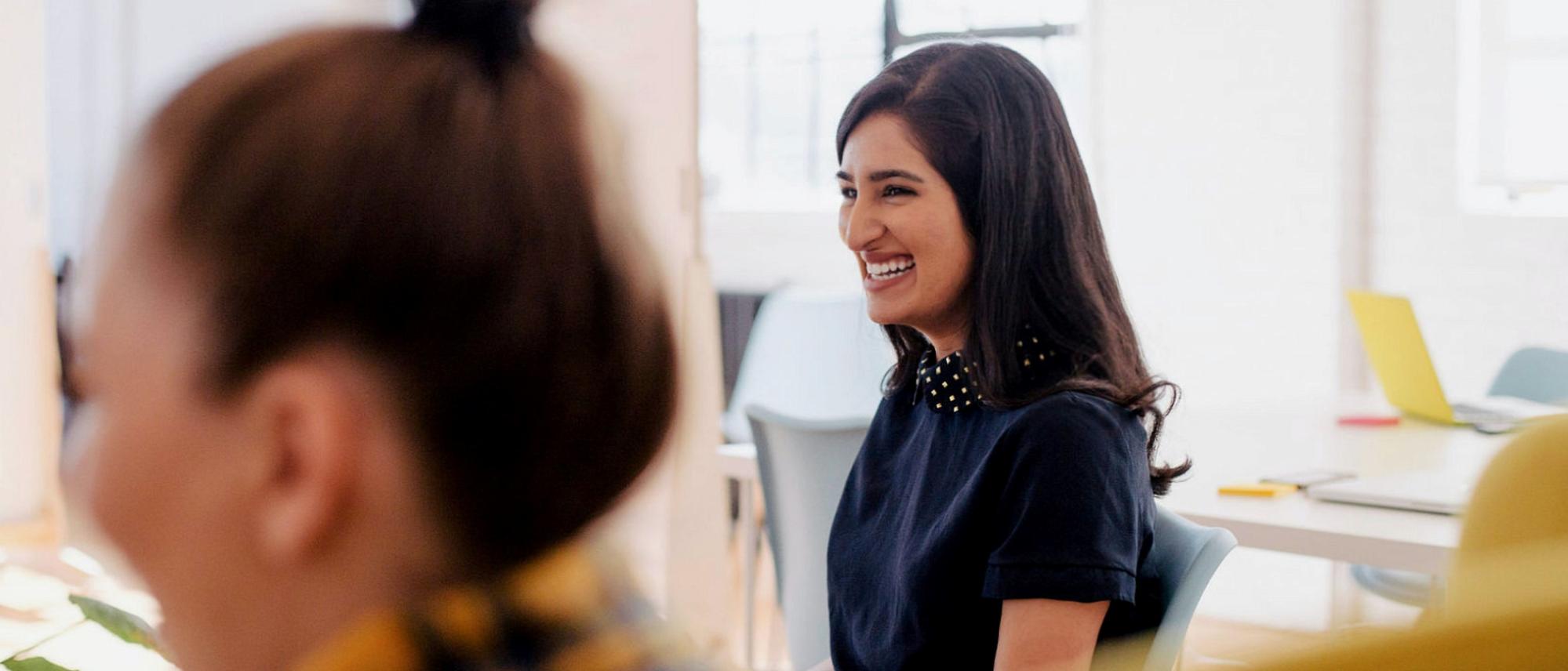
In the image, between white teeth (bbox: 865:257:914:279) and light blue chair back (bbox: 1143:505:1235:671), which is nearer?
light blue chair back (bbox: 1143:505:1235:671)

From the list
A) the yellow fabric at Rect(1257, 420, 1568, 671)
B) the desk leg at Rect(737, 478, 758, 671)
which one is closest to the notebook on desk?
the desk leg at Rect(737, 478, 758, 671)

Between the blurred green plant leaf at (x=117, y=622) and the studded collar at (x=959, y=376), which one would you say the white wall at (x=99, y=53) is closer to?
the studded collar at (x=959, y=376)

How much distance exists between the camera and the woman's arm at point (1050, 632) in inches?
52.4

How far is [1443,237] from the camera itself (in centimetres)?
404

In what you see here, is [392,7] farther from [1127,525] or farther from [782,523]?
[782,523]

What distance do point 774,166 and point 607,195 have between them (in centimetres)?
654

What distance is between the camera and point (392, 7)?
24.6 inches

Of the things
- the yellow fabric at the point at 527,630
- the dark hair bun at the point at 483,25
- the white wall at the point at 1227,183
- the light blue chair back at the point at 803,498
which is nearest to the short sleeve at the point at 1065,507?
the yellow fabric at the point at 527,630

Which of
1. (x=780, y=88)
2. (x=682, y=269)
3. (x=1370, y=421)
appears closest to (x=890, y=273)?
(x=1370, y=421)

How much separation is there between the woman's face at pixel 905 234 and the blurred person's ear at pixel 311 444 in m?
1.12

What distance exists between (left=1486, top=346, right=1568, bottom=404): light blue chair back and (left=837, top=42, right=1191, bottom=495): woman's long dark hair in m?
1.79

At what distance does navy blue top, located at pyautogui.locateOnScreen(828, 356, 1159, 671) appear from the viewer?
1342 mm

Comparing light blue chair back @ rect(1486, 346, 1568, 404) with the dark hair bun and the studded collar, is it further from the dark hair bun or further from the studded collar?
the dark hair bun

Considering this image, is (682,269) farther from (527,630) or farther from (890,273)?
(527,630)
